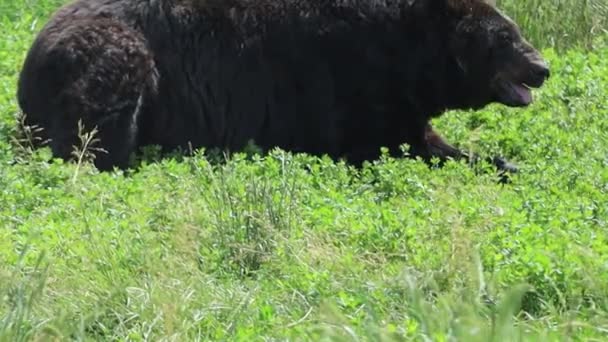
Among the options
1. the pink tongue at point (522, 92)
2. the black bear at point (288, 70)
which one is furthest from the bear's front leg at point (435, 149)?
the pink tongue at point (522, 92)

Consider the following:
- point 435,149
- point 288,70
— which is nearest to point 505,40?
point 435,149

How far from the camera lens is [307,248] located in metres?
6.05

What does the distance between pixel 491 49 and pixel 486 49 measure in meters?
0.04

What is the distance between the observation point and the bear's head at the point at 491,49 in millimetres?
8812

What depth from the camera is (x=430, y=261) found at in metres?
5.70

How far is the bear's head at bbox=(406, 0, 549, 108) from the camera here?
8.78 m

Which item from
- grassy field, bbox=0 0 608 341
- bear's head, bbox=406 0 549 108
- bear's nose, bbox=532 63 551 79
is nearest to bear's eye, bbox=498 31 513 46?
bear's head, bbox=406 0 549 108

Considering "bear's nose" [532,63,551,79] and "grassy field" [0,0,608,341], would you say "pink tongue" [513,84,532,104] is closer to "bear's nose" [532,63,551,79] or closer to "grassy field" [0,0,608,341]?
"bear's nose" [532,63,551,79]

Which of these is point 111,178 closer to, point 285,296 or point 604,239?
point 285,296

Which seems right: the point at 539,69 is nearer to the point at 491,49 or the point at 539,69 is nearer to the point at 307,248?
the point at 491,49

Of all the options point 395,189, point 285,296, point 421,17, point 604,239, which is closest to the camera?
point 285,296

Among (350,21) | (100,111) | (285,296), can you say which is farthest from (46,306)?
(350,21)

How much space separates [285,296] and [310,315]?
1.25 feet

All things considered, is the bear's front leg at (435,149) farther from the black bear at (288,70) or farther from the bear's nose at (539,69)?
the bear's nose at (539,69)
